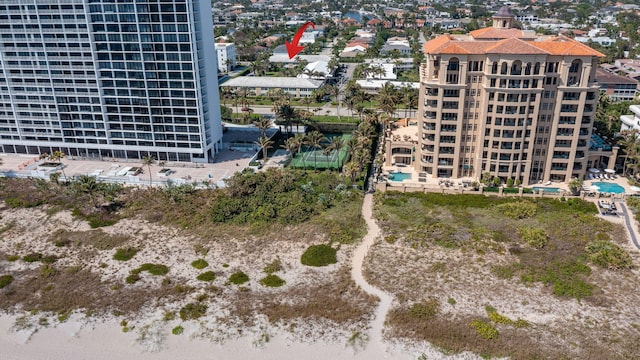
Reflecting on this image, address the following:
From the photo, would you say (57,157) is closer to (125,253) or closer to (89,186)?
(89,186)

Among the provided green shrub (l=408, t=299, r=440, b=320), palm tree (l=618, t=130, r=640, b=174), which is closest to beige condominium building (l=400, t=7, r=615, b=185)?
palm tree (l=618, t=130, r=640, b=174)

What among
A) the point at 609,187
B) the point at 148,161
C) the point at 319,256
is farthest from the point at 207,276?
the point at 609,187

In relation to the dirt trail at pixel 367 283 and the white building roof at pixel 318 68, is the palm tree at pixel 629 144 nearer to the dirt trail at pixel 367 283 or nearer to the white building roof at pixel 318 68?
the dirt trail at pixel 367 283

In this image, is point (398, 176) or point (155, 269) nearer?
point (155, 269)

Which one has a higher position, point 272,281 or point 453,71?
point 453,71

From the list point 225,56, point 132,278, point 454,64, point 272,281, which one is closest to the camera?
point 272,281
